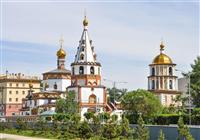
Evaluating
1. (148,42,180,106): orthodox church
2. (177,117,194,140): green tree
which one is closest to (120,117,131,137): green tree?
(177,117,194,140): green tree

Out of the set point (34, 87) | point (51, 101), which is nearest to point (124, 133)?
point (51, 101)

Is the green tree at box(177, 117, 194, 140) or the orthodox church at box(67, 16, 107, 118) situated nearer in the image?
the green tree at box(177, 117, 194, 140)

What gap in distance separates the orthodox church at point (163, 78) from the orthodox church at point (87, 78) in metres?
10.6

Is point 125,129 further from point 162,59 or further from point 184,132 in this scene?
point 162,59

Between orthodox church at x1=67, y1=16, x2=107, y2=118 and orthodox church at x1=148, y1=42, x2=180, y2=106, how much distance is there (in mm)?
10646

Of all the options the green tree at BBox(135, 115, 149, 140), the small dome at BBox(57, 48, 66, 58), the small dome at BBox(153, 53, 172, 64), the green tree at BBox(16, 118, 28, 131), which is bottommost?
the green tree at BBox(16, 118, 28, 131)

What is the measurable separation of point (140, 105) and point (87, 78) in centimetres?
1888

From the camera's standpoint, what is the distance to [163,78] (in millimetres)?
84500

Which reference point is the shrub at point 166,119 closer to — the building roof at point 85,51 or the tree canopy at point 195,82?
the tree canopy at point 195,82

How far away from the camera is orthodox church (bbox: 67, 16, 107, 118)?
78.2 m

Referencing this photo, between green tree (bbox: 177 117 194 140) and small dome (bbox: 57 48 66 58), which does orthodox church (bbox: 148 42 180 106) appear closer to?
small dome (bbox: 57 48 66 58)

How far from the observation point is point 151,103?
6041 centimetres

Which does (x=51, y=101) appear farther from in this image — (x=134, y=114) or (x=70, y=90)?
(x=134, y=114)

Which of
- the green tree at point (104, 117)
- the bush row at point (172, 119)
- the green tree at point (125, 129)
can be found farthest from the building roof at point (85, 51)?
the green tree at point (125, 129)
